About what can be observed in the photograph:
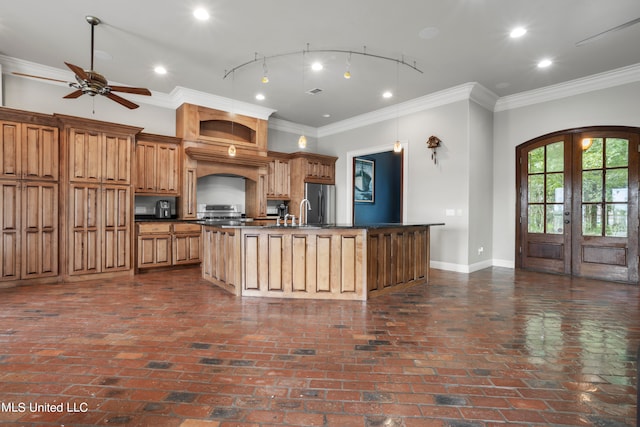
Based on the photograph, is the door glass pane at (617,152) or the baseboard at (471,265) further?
the baseboard at (471,265)

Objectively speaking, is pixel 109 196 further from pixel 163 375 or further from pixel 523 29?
pixel 523 29

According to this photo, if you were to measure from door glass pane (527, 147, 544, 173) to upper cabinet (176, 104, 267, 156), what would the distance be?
17.0 feet

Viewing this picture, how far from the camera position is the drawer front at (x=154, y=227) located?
5.42 meters

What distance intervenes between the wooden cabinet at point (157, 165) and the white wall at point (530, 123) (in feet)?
20.2

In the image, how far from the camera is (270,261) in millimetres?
4039

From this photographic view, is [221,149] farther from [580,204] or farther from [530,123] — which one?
[580,204]

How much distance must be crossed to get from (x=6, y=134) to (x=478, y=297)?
6.61 metres

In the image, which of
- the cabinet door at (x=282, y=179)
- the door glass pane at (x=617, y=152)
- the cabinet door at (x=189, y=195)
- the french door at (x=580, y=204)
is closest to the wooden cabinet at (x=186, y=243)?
the cabinet door at (x=189, y=195)

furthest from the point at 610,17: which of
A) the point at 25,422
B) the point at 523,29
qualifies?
the point at 25,422

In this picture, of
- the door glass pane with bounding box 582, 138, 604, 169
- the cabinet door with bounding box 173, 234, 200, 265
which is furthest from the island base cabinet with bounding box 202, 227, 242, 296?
the door glass pane with bounding box 582, 138, 604, 169

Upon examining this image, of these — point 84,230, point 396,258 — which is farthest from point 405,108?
point 84,230

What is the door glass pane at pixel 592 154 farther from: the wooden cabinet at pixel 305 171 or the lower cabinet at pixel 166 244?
the lower cabinet at pixel 166 244

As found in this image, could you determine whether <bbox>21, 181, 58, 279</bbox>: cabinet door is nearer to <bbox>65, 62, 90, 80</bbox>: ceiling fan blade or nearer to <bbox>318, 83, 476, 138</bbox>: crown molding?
<bbox>65, 62, 90, 80</bbox>: ceiling fan blade

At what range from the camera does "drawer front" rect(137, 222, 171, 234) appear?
17.8 ft
